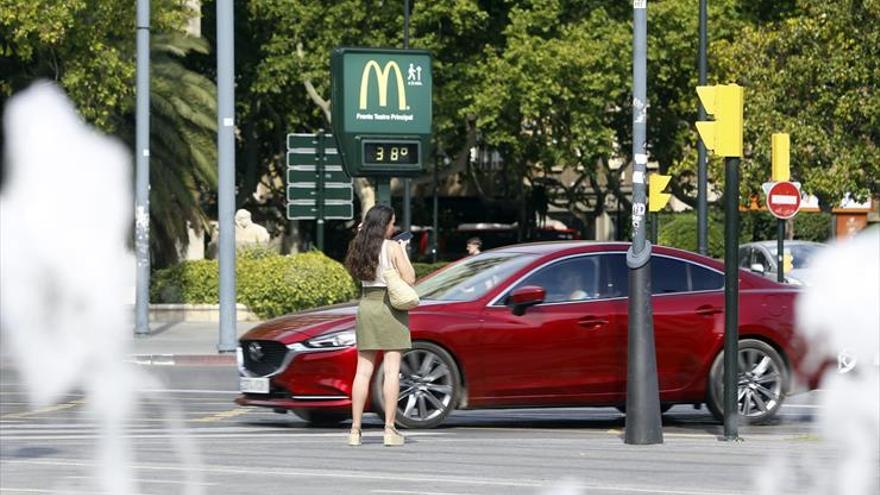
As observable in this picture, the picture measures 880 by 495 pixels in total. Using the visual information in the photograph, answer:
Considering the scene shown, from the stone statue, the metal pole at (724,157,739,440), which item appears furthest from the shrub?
the metal pole at (724,157,739,440)

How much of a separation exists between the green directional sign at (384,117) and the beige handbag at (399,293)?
10.6 meters

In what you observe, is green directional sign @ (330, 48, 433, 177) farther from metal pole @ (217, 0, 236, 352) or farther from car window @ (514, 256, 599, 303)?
car window @ (514, 256, 599, 303)

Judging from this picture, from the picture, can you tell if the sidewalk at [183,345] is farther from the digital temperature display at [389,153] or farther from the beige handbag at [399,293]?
the beige handbag at [399,293]

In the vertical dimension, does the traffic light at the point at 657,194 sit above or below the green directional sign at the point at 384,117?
below

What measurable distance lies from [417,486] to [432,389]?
13.6 ft

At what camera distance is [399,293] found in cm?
1216

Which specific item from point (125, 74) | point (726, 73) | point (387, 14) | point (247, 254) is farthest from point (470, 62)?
point (125, 74)

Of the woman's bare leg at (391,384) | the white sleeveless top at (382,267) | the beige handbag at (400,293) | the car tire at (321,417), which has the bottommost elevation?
the car tire at (321,417)

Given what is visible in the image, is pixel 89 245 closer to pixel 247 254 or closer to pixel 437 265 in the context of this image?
pixel 247 254

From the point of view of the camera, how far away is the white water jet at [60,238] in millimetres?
2766

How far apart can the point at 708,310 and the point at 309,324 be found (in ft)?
10.2

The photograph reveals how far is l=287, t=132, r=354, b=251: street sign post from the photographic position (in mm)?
28469

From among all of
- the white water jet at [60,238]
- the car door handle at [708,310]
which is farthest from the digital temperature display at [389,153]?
the white water jet at [60,238]

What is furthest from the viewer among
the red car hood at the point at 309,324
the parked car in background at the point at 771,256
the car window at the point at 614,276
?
the parked car in background at the point at 771,256
